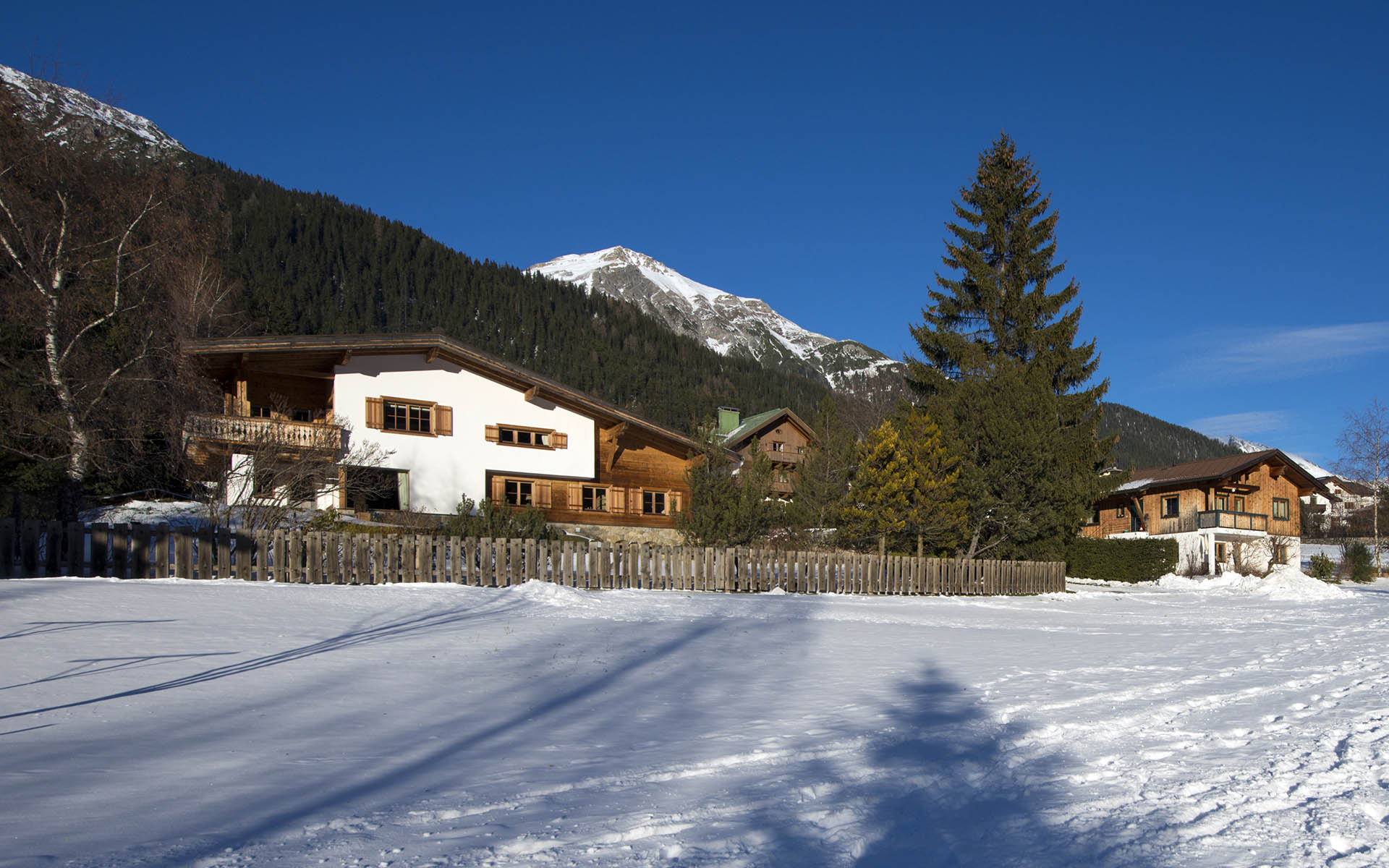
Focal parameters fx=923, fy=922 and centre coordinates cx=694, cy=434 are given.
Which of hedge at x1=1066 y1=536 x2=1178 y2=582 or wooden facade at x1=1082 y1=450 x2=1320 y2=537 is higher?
wooden facade at x1=1082 y1=450 x2=1320 y2=537

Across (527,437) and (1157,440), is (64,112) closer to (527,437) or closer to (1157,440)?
(527,437)

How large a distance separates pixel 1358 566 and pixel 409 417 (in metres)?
43.1

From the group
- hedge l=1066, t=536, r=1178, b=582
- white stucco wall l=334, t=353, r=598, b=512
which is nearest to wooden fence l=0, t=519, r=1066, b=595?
white stucco wall l=334, t=353, r=598, b=512

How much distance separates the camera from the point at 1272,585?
111 feet

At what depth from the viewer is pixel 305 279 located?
334 feet

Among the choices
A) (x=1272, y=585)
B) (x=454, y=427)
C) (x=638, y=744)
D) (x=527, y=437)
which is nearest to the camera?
(x=638, y=744)

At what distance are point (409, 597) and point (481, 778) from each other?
9874 millimetres

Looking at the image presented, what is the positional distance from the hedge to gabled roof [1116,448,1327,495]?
7542mm

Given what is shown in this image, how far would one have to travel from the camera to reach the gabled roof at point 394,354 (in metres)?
30.4

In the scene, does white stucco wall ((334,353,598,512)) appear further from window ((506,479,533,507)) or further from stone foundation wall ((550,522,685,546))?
stone foundation wall ((550,522,685,546))

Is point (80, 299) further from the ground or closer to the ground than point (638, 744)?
further from the ground

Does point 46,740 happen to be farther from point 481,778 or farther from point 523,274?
point 523,274

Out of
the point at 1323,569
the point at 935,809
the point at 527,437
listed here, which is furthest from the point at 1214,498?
the point at 935,809

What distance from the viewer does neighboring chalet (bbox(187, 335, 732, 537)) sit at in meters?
31.0
